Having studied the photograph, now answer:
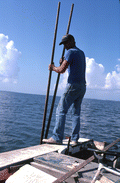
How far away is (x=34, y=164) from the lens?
103 inches

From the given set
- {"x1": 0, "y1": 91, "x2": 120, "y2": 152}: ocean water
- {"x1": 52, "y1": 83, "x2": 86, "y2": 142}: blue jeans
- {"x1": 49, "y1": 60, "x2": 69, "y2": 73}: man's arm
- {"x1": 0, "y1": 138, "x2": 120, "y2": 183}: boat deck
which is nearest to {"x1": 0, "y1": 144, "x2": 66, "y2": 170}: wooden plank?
{"x1": 0, "y1": 138, "x2": 120, "y2": 183}: boat deck

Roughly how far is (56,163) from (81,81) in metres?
1.81

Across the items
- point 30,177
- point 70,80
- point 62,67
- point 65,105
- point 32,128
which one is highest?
point 62,67

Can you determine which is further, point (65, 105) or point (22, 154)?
point (65, 105)

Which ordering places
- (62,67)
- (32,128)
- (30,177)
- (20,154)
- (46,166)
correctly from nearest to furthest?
(30,177), (46,166), (20,154), (62,67), (32,128)

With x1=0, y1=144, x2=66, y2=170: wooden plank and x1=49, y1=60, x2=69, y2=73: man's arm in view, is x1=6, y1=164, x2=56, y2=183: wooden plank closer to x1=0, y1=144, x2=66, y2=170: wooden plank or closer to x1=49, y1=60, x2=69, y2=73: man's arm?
x1=0, y1=144, x2=66, y2=170: wooden plank

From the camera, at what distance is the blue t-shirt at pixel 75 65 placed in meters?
3.72

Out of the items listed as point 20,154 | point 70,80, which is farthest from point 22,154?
point 70,80

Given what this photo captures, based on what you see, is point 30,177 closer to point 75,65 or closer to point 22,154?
point 22,154

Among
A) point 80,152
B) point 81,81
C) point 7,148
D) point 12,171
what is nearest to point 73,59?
point 81,81

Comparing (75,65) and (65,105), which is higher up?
(75,65)

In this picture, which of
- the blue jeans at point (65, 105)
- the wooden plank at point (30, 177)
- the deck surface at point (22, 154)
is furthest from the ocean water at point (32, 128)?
the wooden plank at point (30, 177)

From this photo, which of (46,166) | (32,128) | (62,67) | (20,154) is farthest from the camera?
(32,128)

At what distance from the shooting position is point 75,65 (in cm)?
379
